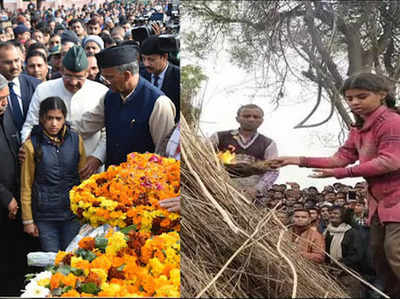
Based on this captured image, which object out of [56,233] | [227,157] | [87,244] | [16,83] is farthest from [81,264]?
[16,83]

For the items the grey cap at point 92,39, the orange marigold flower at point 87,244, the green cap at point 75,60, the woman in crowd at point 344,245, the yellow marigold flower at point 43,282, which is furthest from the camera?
the grey cap at point 92,39

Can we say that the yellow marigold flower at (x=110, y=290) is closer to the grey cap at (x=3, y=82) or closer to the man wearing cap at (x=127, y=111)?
the man wearing cap at (x=127, y=111)

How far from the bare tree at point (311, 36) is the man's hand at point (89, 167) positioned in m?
1.31

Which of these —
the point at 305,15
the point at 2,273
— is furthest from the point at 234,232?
the point at 2,273

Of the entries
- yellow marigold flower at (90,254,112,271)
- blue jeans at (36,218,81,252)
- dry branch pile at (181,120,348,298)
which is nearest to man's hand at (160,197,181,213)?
dry branch pile at (181,120,348,298)

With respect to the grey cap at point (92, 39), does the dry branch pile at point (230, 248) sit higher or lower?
lower

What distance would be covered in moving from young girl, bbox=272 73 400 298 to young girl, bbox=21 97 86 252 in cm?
161

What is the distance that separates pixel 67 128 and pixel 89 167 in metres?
0.24

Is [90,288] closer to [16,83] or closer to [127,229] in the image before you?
[127,229]

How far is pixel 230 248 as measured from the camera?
259cm

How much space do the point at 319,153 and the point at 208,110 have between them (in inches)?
17.3

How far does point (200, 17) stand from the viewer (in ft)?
7.89

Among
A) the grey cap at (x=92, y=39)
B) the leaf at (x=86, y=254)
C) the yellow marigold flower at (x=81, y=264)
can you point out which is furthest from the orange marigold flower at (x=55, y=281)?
the grey cap at (x=92, y=39)

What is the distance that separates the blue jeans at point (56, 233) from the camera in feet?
11.3
